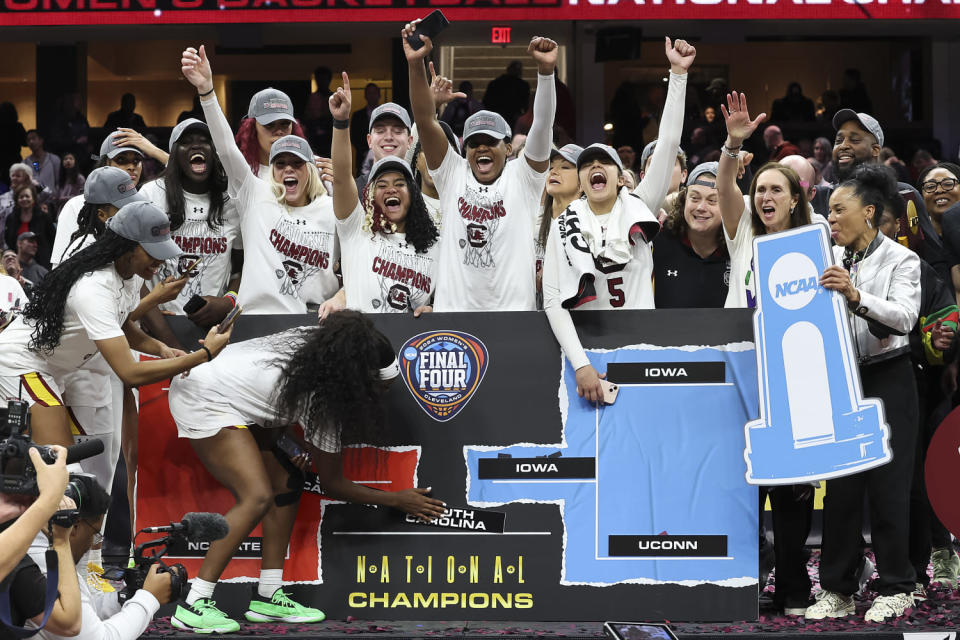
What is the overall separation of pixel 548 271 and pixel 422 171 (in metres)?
1.21

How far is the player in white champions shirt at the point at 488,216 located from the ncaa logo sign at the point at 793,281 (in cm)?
119

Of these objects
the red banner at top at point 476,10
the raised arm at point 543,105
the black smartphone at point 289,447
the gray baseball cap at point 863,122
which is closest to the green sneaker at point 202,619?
the black smartphone at point 289,447

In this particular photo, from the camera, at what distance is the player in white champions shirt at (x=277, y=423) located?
5320mm

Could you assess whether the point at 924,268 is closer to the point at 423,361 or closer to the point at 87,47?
the point at 423,361

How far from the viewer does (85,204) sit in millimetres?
5914

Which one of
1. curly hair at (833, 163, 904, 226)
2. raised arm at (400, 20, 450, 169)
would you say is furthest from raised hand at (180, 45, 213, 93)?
curly hair at (833, 163, 904, 226)

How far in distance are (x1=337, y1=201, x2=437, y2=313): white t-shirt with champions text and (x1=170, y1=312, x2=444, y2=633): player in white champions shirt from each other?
0.50 m

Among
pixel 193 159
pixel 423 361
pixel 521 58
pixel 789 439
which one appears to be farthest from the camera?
pixel 521 58

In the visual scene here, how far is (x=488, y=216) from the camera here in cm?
591

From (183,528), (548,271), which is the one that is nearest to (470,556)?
(548,271)

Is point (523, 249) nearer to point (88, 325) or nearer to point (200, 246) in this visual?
point (200, 246)

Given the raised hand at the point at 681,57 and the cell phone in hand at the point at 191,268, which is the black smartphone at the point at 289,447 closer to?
the cell phone in hand at the point at 191,268

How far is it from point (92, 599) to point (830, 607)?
3165mm

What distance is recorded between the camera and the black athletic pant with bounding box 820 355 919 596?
5.44 m
